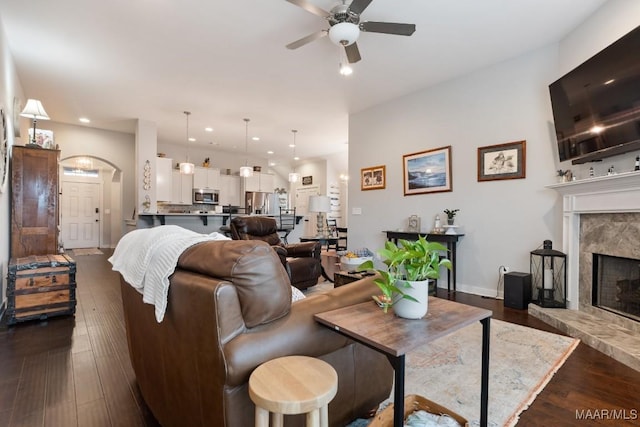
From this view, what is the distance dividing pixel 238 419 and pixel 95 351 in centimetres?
191

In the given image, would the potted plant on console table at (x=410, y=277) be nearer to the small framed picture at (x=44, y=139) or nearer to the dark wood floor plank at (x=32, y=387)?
the dark wood floor plank at (x=32, y=387)

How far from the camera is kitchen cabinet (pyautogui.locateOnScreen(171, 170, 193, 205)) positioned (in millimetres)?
7938

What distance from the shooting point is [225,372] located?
961 millimetres

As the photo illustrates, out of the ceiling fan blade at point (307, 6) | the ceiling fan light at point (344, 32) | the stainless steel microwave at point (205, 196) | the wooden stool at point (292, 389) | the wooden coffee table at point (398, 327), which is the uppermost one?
the ceiling fan blade at point (307, 6)

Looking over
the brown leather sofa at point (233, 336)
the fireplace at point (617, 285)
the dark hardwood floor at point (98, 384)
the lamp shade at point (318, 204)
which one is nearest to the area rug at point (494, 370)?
the dark hardwood floor at point (98, 384)

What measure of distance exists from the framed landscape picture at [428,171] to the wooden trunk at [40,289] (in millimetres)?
4298

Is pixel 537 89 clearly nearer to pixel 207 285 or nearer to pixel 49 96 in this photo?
pixel 207 285

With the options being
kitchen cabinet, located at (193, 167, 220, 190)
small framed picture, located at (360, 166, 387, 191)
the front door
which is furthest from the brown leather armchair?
the front door

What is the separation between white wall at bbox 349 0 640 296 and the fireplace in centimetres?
57

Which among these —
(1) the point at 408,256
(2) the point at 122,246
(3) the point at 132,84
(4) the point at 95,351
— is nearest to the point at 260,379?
(1) the point at 408,256

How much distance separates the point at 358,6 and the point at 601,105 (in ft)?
7.07

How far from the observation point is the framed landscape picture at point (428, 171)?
4.39 metres

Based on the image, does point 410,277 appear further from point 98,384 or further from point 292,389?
point 98,384

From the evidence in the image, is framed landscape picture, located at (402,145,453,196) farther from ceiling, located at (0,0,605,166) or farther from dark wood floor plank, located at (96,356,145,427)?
dark wood floor plank, located at (96,356,145,427)
